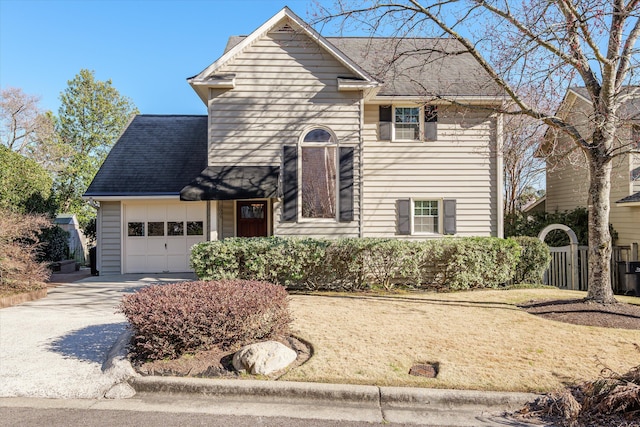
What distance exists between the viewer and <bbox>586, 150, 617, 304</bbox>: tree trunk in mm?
7547

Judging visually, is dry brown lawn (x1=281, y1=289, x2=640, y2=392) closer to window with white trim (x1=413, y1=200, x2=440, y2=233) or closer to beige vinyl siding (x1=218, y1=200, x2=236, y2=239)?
window with white trim (x1=413, y1=200, x2=440, y2=233)

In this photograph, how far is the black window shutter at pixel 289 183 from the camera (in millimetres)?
11344

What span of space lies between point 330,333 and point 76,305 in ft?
20.5

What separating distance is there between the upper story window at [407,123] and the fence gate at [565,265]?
4558mm

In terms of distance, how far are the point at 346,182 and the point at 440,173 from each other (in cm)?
326

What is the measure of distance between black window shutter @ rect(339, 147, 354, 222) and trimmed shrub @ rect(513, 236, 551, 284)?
4.62 metres

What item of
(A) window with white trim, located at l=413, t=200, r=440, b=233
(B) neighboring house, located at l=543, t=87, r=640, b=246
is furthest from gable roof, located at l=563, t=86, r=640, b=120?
(A) window with white trim, located at l=413, t=200, r=440, b=233

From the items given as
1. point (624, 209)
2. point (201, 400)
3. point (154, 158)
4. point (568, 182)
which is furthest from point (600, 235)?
point (154, 158)

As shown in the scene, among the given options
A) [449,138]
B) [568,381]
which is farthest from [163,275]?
[568,381]

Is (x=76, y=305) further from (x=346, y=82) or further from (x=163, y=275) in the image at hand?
(x=346, y=82)

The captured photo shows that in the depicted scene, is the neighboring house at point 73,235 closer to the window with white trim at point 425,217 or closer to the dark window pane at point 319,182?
the dark window pane at point 319,182

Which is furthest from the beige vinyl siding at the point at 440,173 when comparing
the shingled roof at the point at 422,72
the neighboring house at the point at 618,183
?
the neighboring house at the point at 618,183

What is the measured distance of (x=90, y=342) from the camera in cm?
601

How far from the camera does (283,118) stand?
37.7 ft
